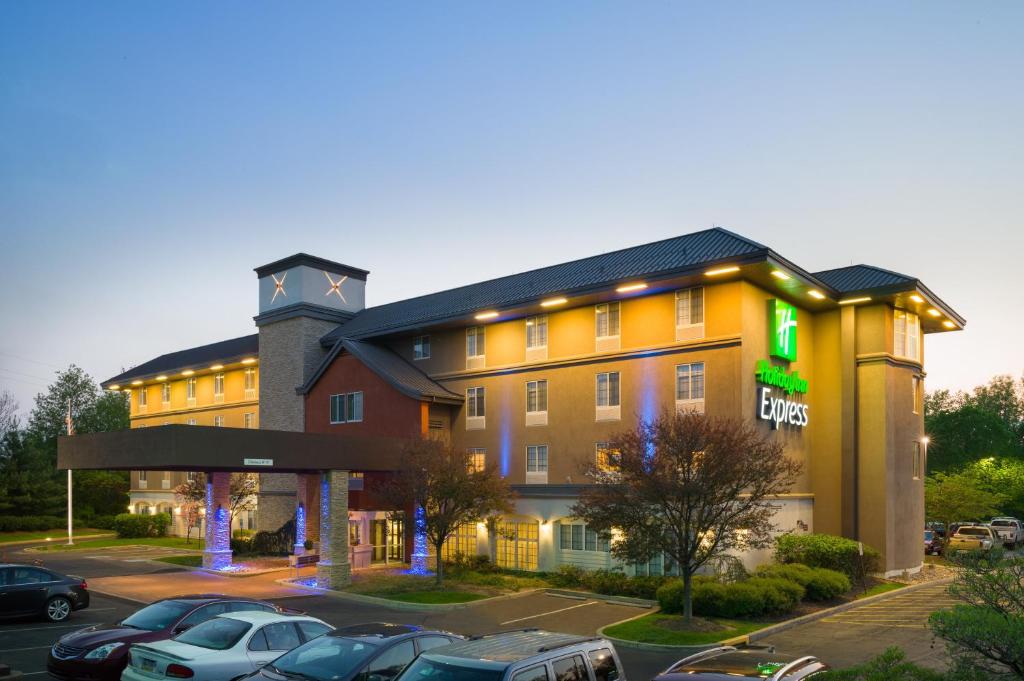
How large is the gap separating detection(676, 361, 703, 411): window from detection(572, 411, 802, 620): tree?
8116 millimetres

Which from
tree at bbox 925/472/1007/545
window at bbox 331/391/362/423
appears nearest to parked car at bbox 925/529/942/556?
tree at bbox 925/472/1007/545

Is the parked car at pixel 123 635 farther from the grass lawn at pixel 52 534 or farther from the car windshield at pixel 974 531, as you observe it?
the grass lawn at pixel 52 534

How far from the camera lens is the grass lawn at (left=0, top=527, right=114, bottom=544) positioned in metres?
54.6

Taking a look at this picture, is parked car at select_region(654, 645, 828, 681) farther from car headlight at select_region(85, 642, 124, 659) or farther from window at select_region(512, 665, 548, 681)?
car headlight at select_region(85, 642, 124, 659)

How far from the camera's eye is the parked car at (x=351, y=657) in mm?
10492

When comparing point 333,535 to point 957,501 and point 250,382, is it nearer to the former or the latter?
point 250,382

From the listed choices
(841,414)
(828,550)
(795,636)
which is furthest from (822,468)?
(795,636)

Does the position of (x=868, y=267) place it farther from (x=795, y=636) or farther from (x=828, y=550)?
(x=795, y=636)

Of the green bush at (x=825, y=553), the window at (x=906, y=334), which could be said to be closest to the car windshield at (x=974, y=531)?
the window at (x=906, y=334)

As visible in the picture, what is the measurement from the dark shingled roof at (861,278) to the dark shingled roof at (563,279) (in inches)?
241

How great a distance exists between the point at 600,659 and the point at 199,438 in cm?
2053

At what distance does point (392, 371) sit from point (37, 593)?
1897 centimetres

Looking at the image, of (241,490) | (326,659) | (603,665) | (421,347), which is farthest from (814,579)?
(241,490)

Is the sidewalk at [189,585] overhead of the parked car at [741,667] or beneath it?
beneath
